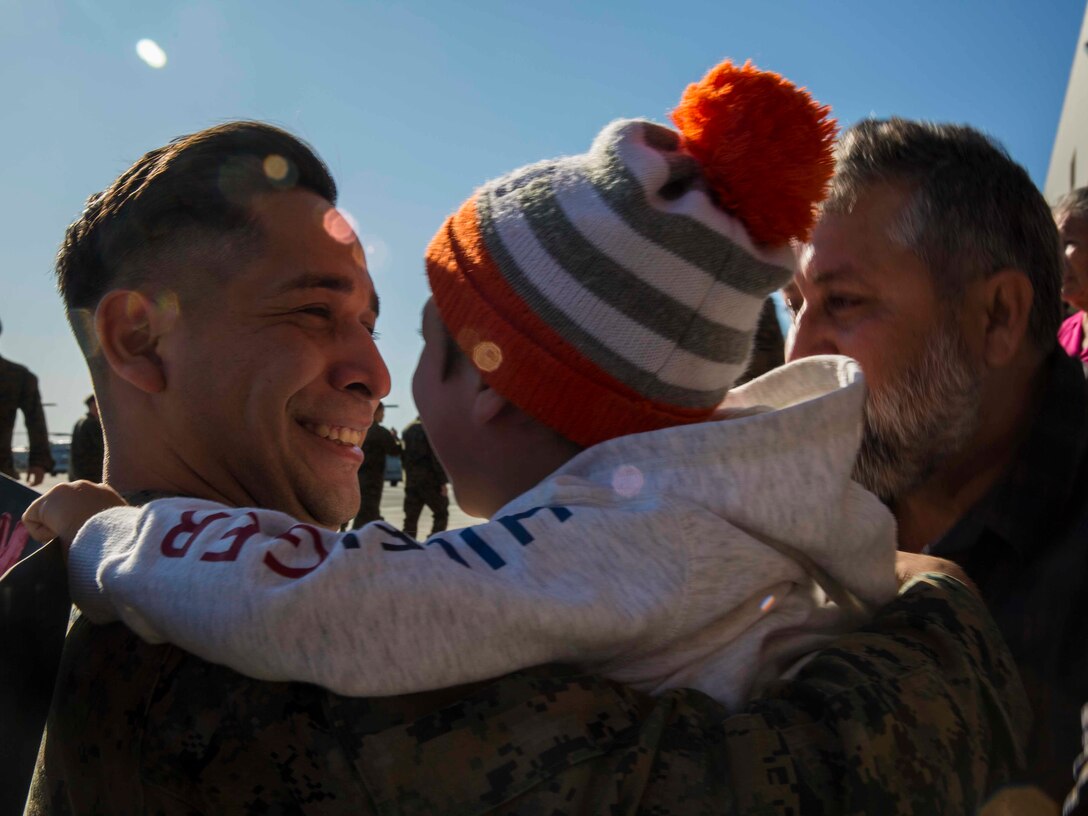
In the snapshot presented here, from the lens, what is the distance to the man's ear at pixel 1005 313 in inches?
96.7

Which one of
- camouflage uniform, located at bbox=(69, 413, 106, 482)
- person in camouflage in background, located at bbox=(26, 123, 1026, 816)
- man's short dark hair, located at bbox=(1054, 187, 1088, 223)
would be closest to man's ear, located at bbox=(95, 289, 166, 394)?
person in camouflage in background, located at bbox=(26, 123, 1026, 816)

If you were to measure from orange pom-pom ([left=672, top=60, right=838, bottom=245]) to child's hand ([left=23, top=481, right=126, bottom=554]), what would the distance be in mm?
1125

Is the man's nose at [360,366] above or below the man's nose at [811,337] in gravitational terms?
below

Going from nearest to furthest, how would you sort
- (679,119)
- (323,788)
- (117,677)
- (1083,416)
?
(323,788)
(117,677)
(679,119)
(1083,416)

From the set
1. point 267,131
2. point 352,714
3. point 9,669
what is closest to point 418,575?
point 352,714

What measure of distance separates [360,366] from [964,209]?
1.78m

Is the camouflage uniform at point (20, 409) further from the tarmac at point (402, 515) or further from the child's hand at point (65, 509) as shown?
the child's hand at point (65, 509)

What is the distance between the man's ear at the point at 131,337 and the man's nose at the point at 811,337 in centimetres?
173

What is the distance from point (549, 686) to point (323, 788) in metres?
0.30

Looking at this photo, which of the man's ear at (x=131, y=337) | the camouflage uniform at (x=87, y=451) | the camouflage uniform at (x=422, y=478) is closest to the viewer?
the man's ear at (x=131, y=337)

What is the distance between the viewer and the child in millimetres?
1033

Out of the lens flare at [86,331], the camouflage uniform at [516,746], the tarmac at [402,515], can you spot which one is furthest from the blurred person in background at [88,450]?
the camouflage uniform at [516,746]

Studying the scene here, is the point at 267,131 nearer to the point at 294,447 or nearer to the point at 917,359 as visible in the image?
the point at 294,447

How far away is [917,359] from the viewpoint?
246 cm
